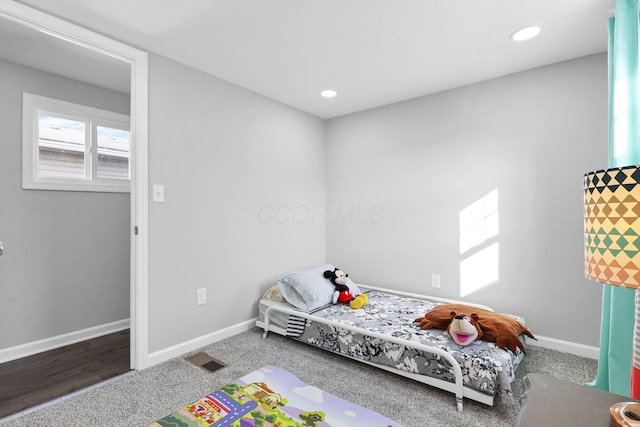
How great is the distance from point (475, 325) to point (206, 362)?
6.27 ft

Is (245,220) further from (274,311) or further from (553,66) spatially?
(553,66)

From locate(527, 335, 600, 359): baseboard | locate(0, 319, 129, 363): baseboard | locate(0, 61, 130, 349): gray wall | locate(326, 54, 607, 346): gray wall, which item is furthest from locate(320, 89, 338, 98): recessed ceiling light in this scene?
locate(0, 319, 129, 363): baseboard

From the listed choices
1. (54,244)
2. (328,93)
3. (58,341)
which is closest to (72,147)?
(54,244)

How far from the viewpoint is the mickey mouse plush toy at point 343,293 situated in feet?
8.96

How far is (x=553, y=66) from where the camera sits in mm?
2465

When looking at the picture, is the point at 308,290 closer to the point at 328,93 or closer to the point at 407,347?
the point at 407,347

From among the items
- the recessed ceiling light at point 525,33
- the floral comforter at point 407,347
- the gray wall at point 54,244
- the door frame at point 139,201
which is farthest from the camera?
the gray wall at point 54,244

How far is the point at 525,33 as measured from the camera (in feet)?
6.68

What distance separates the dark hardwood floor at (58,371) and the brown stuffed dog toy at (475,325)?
2.28m

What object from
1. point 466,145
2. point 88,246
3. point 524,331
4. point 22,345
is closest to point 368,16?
point 466,145

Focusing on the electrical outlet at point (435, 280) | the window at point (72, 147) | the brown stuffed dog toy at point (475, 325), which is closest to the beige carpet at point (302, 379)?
the brown stuffed dog toy at point (475, 325)

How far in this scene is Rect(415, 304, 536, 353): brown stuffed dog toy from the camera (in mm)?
1946

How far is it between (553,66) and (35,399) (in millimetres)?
4281

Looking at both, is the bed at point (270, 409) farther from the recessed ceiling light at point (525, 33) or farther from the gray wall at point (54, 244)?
the recessed ceiling light at point (525, 33)
